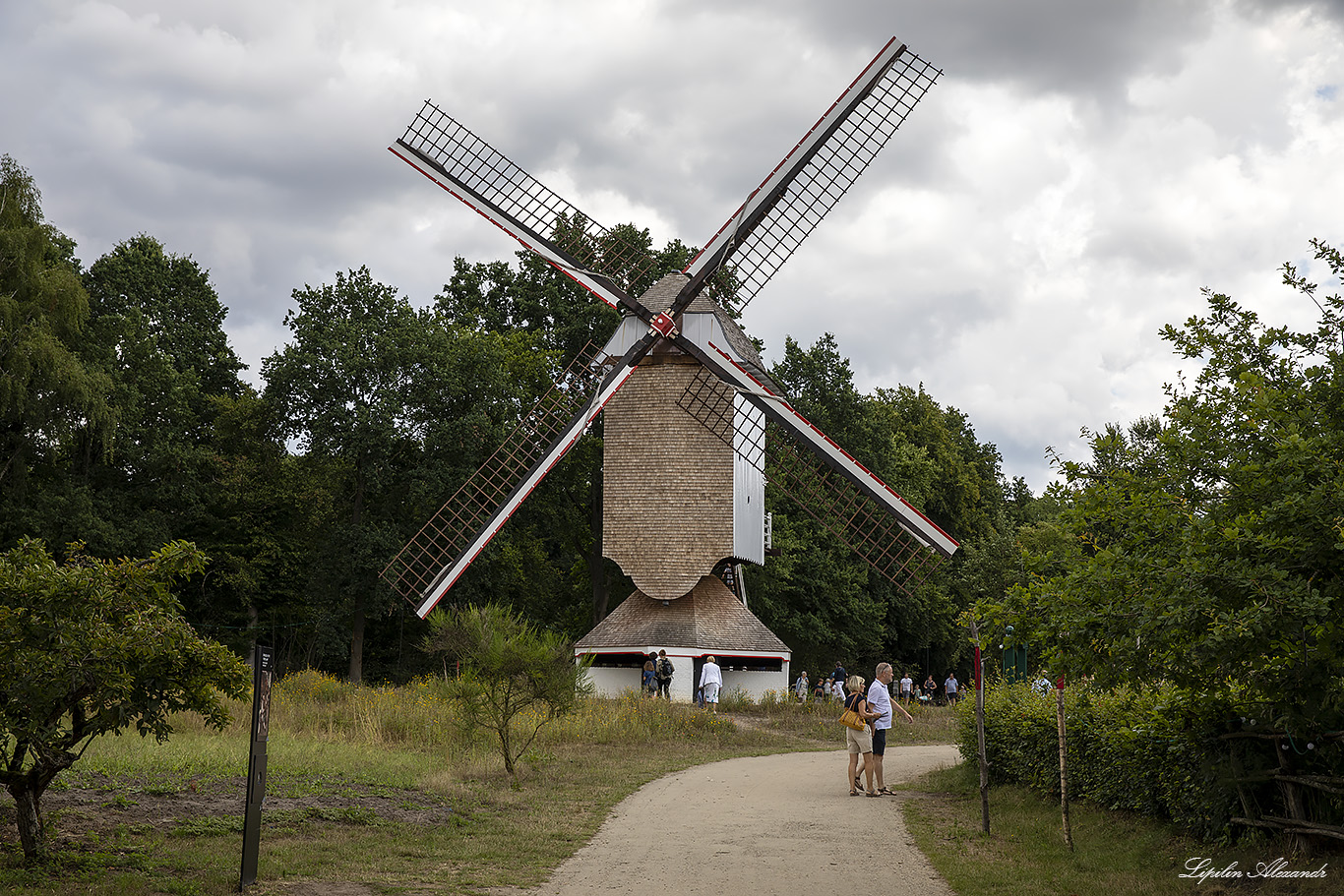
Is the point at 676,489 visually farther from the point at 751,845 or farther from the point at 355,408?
the point at 751,845

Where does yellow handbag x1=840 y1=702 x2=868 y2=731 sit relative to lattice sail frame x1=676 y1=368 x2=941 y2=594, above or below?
below

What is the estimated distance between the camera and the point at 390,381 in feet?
108

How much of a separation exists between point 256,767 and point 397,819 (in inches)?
141

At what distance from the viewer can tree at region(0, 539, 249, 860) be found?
7.64 metres

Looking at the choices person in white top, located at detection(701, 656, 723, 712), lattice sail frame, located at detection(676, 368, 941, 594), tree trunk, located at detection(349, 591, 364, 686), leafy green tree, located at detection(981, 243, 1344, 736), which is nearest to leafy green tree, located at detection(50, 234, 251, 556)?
tree trunk, located at detection(349, 591, 364, 686)

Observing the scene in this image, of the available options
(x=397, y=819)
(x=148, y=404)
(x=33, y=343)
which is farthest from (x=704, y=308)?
(x=148, y=404)

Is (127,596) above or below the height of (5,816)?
above

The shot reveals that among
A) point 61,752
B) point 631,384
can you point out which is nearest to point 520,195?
point 631,384

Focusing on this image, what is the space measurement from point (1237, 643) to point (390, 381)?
28.9 meters

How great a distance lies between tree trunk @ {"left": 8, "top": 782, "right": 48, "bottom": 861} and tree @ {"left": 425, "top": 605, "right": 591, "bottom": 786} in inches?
272

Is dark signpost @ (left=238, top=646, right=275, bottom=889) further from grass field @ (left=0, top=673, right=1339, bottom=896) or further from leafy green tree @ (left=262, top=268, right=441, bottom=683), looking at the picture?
leafy green tree @ (left=262, top=268, right=441, bottom=683)

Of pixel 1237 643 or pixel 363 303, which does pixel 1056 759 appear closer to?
pixel 1237 643

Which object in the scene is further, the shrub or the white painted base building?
the white painted base building

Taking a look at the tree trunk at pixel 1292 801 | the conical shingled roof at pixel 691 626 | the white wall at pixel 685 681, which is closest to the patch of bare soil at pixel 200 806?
the tree trunk at pixel 1292 801
